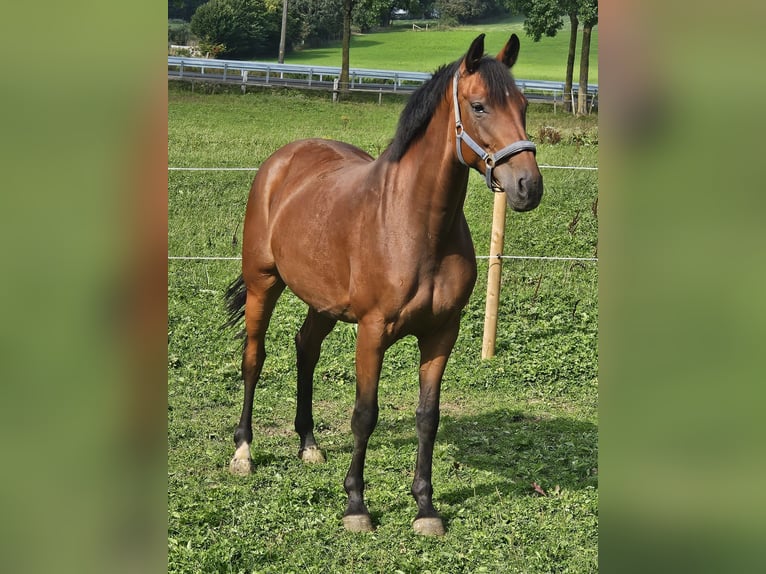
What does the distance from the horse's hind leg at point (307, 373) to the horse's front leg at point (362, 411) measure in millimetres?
919

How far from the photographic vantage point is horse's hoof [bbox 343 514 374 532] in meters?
4.12

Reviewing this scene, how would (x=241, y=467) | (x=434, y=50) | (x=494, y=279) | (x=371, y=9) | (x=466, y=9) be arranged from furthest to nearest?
(x=466, y=9)
(x=434, y=50)
(x=371, y=9)
(x=494, y=279)
(x=241, y=467)

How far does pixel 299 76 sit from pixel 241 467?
67.4 ft

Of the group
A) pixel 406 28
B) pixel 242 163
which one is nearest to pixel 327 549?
pixel 242 163

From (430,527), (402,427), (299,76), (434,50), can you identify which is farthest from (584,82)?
(430,527)

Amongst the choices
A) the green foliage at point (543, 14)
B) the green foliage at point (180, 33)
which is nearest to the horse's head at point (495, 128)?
the green foliage at point (543, 14)

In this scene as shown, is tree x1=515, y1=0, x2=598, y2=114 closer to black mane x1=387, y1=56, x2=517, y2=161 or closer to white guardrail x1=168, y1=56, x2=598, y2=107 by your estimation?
white guardrail x1=168, y1=56, x2=598, y2=107

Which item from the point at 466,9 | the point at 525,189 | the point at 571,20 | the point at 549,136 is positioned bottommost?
the point at 549,136

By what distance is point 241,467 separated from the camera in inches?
193

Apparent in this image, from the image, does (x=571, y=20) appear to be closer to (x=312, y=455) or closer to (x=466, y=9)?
(x=466, y=9)
